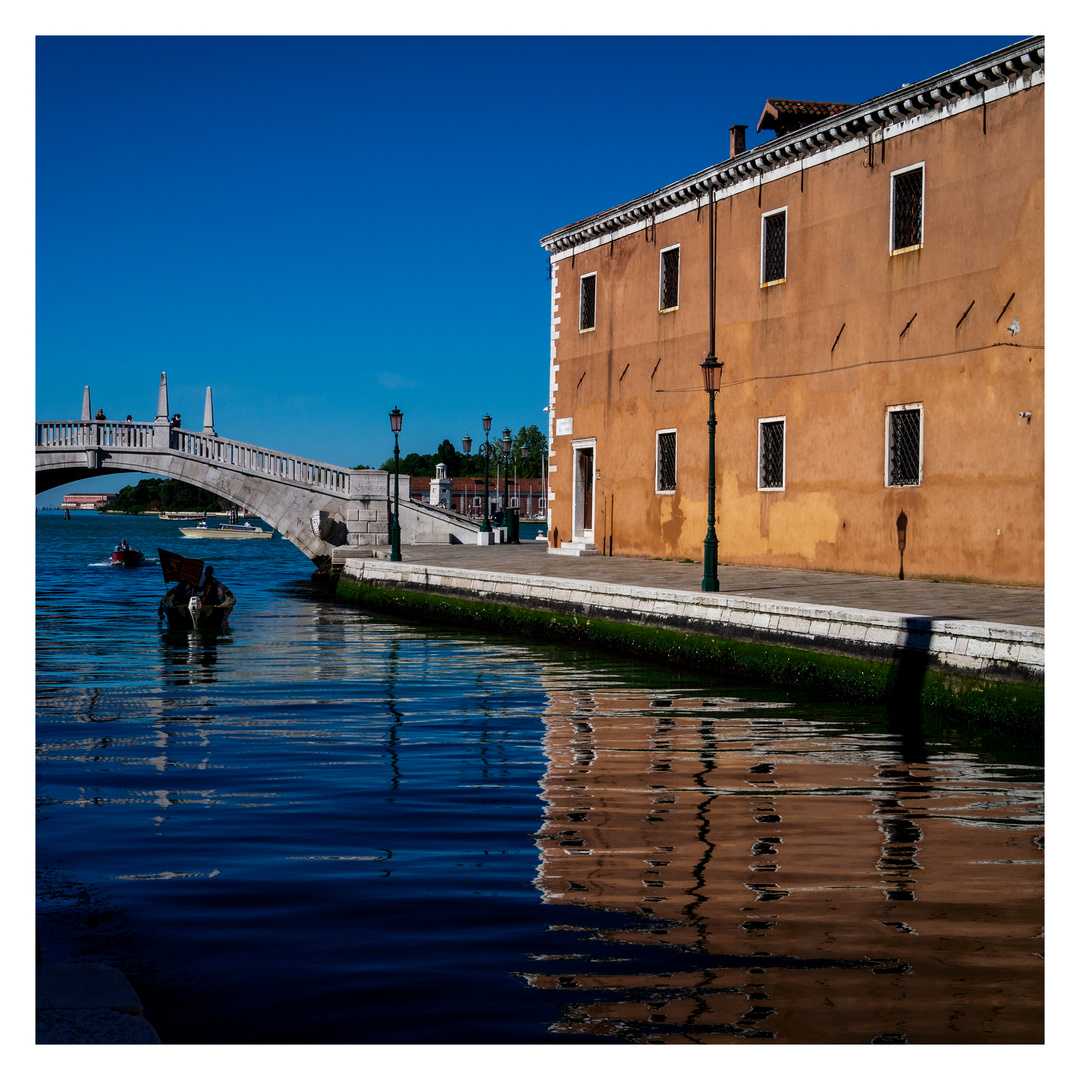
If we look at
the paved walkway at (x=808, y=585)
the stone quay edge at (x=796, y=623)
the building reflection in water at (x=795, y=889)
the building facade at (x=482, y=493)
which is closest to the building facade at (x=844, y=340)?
the paved walkway at (x=808, y=585)

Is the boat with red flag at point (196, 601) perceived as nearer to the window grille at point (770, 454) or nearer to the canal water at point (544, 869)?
the canal water at point (544, 869)

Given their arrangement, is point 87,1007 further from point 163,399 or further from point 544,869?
point 163,399

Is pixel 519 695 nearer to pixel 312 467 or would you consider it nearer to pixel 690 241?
pixel 690 241

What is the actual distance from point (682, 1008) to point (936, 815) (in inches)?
119

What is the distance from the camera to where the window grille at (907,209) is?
15.8m

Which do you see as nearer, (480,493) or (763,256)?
(763,256)

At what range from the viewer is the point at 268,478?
29.6 metres

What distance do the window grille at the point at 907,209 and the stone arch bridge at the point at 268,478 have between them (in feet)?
51.5

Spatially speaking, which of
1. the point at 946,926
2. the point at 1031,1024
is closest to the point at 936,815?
the point at 946,926

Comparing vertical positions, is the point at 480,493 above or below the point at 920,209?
above

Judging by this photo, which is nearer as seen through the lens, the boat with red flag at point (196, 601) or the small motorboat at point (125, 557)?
the boat with red flag at point (196, 601)

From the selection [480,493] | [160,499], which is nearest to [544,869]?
[480,493]

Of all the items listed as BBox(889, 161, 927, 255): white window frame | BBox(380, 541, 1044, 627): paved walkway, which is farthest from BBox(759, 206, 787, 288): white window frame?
BBox(380, 541, 1044, 627): paved walkway

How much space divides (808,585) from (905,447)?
8.90ft
